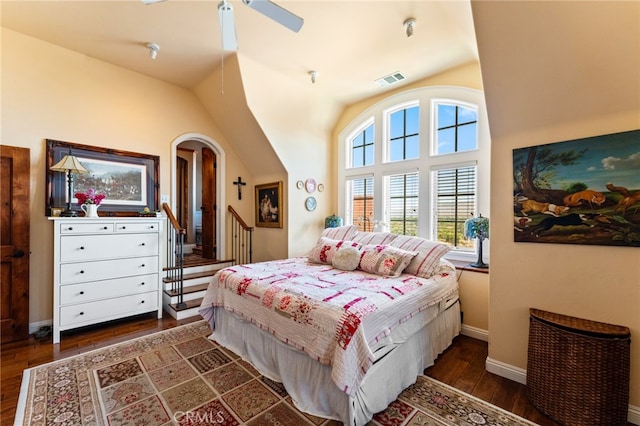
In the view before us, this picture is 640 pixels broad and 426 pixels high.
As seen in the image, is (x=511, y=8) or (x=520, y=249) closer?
(x=511, y=8)

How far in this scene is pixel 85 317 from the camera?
2.88 metres

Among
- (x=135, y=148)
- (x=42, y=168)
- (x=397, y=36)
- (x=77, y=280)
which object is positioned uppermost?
(x=397, y=36)

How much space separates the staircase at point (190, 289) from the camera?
3.39m

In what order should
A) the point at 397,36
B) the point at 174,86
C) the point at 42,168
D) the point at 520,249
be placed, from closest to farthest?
the point at 520,249
the point at 397,36
the point at 42,168
the point at 174,86

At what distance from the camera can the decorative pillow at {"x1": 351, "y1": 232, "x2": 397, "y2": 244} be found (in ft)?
10.9

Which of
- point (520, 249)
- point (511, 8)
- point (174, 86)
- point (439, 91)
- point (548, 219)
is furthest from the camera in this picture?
point (174, 86)

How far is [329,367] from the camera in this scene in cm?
172

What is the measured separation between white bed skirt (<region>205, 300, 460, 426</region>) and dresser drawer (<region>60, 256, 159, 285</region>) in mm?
1379

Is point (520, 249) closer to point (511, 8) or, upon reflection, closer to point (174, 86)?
point (511, 8)

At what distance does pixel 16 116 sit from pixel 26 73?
1.66ft

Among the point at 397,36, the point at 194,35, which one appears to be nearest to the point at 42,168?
the point at 194,35

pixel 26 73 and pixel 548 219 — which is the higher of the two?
pixel 26 73

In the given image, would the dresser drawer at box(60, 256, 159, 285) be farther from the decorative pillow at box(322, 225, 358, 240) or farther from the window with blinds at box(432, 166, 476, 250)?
the window with blinds at box(432, 166, 476, 250)

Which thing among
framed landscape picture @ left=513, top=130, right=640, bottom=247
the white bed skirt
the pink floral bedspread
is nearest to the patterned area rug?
the white bed skirt
